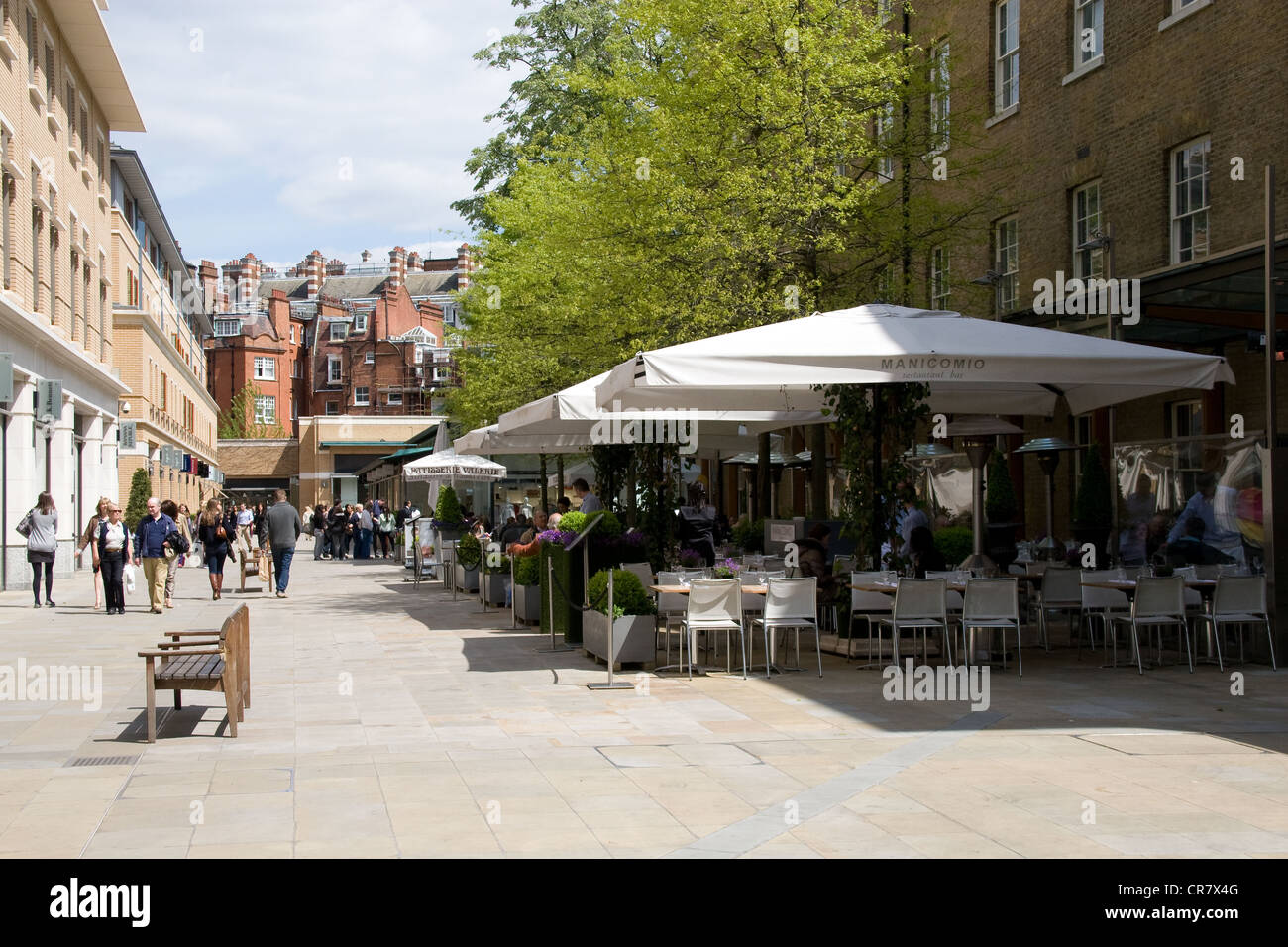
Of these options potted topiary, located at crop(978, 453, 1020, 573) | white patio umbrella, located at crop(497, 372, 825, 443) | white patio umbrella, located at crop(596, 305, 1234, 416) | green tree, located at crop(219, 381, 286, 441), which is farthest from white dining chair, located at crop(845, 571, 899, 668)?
green tree, located at crop(219, 381, 286, 441)

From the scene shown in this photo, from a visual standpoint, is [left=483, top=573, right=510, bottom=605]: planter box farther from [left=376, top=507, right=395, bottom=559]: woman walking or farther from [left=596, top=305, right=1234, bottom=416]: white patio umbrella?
[left=376, top=507, right=395, bottom=559]: woman walking

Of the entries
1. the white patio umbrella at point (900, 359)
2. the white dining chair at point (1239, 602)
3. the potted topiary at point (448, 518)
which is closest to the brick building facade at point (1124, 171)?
the white dining chair at point (1239, 602)

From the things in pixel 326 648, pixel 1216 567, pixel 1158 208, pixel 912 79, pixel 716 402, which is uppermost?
pixel 912 79

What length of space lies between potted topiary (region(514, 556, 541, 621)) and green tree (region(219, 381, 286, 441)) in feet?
242

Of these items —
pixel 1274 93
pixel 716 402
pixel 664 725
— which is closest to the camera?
pixel 664 725

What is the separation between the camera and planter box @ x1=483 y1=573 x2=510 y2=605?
19.7 metres

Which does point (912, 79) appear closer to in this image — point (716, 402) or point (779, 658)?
point (716, 402)
